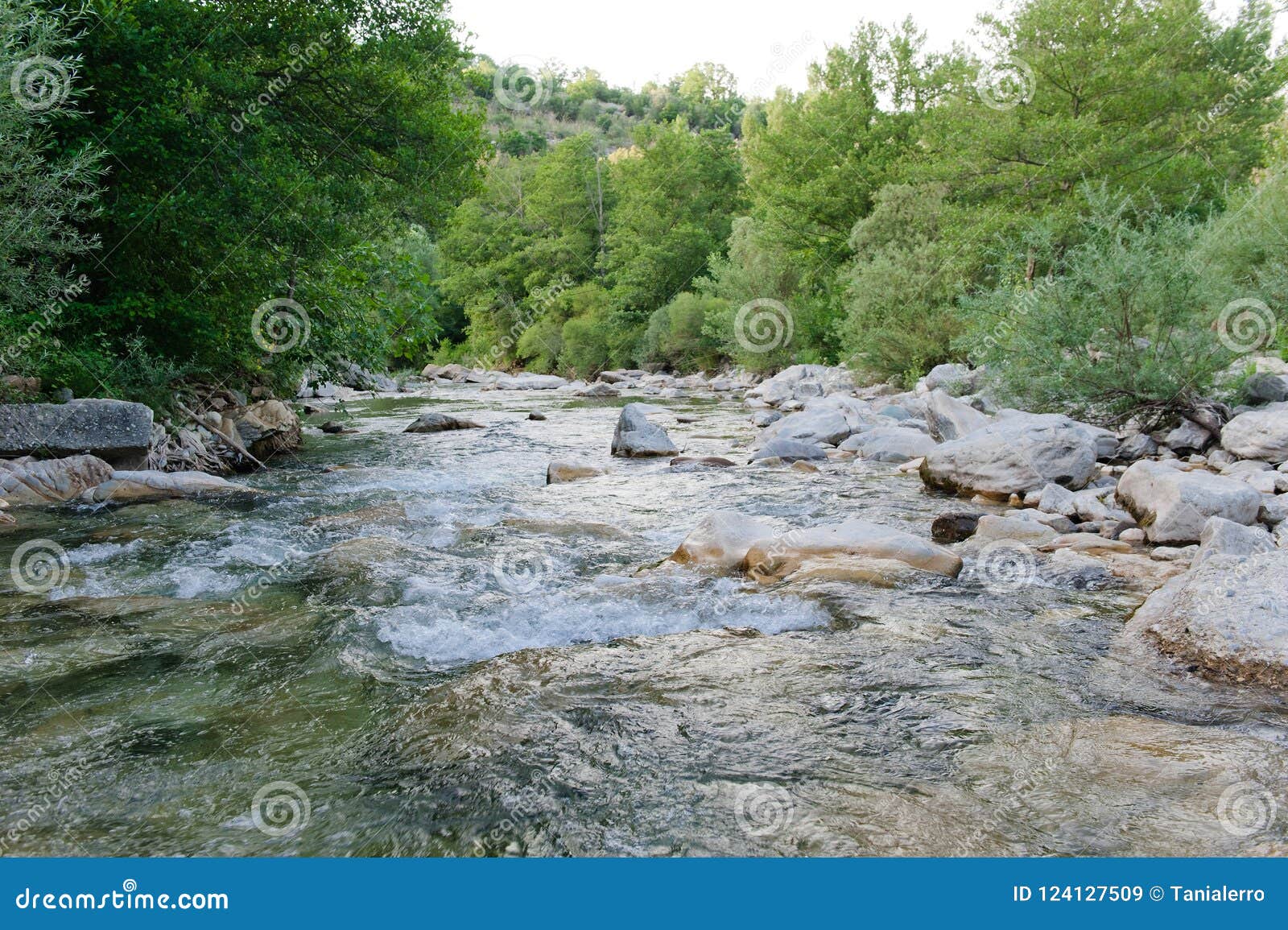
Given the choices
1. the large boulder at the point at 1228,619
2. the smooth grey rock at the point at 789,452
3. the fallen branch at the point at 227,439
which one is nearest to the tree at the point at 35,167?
the fallen branch at the point at 227,439

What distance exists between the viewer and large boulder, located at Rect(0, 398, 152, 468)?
8.33m

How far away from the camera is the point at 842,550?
577cm

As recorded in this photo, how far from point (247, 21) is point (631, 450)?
7.29 metres

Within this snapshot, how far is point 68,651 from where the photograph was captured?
4188 millimetres

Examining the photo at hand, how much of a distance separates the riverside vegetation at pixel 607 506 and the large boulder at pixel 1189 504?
0.10 feet

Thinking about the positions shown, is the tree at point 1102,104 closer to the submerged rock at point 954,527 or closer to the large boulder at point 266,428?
the submerged rock at point 954,527

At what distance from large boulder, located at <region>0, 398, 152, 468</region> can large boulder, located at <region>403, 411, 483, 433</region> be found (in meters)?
6.64

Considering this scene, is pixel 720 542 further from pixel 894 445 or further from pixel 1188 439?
pixel 1188 439

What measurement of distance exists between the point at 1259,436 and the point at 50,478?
12114mm

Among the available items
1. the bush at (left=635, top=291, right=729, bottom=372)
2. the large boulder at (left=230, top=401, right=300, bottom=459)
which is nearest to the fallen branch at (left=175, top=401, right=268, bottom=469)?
the large boulder at (left=230, top=401, right=300, bottom=459)

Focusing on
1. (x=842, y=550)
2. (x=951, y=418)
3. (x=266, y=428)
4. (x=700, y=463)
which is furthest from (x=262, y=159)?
(x=951, y=418)

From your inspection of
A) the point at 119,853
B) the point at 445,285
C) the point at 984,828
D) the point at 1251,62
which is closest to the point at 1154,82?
the point at 1251,62

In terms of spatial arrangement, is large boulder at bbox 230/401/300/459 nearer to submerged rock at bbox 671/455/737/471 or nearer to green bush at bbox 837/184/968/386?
submerged rock at bbox 671/455/737/471

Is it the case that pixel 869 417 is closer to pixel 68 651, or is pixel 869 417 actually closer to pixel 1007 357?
pixel 1007 357
